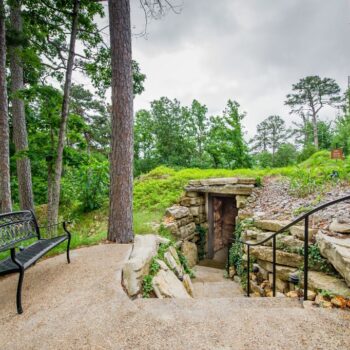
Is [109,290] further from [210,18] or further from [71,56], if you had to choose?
[210,18]

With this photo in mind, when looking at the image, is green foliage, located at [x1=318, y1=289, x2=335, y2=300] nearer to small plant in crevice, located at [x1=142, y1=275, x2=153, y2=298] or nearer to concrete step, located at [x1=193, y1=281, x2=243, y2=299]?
small plant in crevice, located at [x1=142, y1=275, x2=153, y2=298]

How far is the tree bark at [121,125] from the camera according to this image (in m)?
3.60

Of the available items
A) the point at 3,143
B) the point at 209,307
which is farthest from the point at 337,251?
the point at 3,143

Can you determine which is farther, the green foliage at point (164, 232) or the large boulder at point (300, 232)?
the green foliage at point (164, 232)

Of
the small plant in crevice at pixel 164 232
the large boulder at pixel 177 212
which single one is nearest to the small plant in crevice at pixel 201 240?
the large boulder at pixel 177 212

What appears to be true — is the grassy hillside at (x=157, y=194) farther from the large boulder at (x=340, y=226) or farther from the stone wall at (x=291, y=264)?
the large boulder at (x=340, y=226)

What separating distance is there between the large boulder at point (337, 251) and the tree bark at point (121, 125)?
9.41 feet

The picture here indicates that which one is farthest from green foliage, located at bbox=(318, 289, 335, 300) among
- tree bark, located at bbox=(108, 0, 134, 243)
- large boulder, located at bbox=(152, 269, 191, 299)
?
tree bark, located at bbox=(108, 0, 134, 243)

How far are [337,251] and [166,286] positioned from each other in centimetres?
180

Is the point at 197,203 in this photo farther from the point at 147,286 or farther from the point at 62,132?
the point at 147,286

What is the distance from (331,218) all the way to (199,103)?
12.7m

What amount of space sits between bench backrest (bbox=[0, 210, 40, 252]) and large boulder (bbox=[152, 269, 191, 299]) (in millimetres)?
1649

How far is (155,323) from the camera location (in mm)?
1551

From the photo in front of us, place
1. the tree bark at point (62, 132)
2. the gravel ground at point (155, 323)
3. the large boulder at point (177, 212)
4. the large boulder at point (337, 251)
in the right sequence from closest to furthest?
1. the gravel ground at point (155, 323)
2. the large boulder at point (337, 251)
3. the tree bark at point (62, 132)
4. the large boulder at point (177, 212)
